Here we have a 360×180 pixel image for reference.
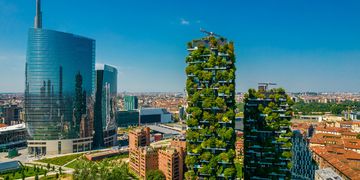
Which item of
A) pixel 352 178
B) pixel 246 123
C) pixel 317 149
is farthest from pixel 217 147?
pixel 317 149

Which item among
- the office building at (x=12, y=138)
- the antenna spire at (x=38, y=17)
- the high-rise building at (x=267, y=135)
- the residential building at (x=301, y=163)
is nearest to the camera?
the high-rise building at (x=267, y=135)

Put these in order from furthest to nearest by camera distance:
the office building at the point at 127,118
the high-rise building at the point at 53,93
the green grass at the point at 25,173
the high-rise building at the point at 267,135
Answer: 1. the office building at the point at 127,118
2. the high-rise building at the point at 53,93
3. the green grass at the point at 25,173
4. the high-rise building at the point at 267,135

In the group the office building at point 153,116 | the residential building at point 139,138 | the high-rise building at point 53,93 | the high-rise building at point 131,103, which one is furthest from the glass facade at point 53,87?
the high-rise building at point 131,103

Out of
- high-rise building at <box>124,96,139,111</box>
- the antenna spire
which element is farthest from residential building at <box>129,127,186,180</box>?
high-rise building at <box>124,96,139,111</box>

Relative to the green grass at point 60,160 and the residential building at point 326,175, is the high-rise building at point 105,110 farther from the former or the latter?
the residential building at point 326,175

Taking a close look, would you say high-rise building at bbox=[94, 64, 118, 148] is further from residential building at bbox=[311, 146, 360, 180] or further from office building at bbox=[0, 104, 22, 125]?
residential building at bbox=[311, 146, 360, 180]

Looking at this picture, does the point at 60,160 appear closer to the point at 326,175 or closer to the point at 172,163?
the point at 172,163

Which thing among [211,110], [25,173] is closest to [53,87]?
[25,173]

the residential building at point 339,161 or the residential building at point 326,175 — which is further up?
the residential building at point 326,175
